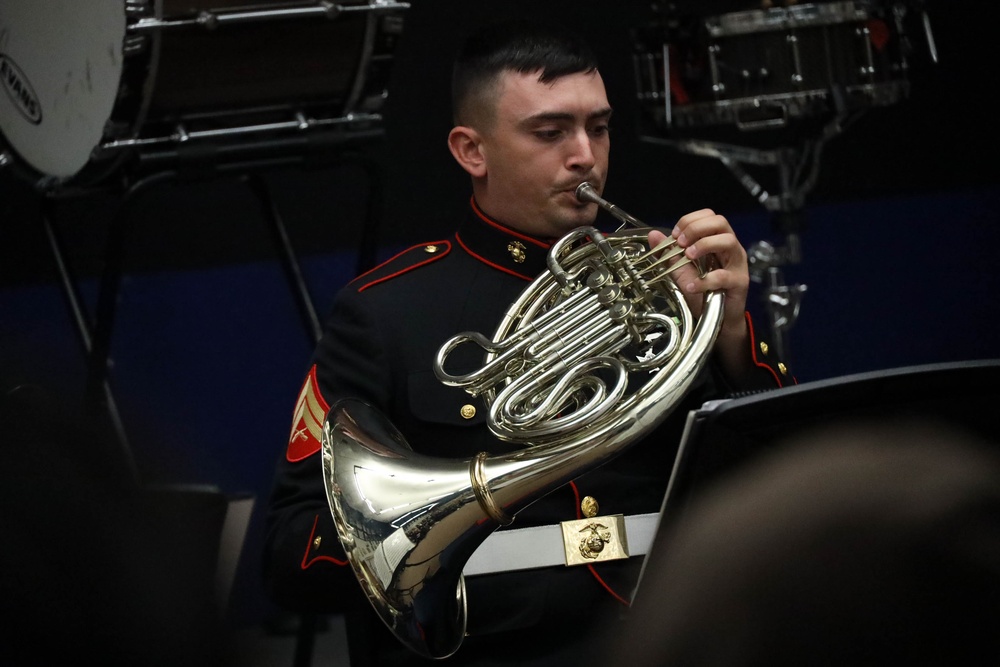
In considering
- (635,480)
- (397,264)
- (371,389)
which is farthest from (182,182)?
(635,480)

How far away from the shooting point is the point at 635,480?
178 centimetres

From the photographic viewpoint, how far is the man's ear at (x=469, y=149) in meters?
1.95

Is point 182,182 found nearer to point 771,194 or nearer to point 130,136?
point 130,136

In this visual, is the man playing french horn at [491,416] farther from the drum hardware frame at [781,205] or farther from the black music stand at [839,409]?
the drum hardware frame at [781,205]

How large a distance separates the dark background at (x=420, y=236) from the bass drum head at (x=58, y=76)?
29 centimetres

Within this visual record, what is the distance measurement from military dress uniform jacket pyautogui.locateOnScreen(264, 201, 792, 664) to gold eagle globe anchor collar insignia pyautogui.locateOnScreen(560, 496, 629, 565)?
14 millimetres

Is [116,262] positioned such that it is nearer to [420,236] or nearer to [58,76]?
[58,76]

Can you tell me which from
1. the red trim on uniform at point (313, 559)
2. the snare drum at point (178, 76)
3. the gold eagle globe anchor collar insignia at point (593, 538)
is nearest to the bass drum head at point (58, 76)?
the snare drum at point (178, 76)

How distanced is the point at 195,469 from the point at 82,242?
57 centimetres

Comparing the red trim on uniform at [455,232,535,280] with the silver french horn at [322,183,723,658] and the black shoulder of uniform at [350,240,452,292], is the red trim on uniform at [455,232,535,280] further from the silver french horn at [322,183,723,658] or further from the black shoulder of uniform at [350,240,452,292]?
the silver french horn at [322,183,723,658]

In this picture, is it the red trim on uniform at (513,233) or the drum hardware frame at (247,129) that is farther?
the drum hardware frame at (247,129)

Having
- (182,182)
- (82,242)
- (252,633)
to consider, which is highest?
(182,182)

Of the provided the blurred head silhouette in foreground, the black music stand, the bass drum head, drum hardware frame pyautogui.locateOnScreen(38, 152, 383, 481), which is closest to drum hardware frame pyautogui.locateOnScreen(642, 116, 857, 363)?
drum hardware frame pyautogui.locateOnScreen(38, 152, 383, 481)

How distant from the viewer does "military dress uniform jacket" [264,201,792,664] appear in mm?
1665
